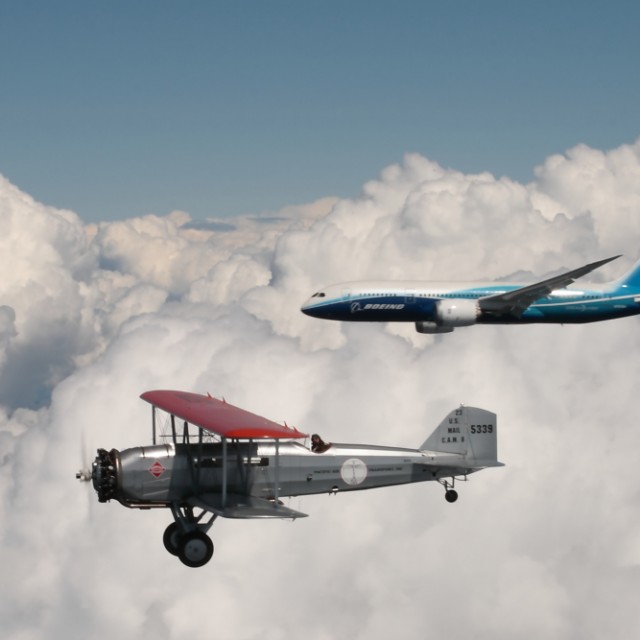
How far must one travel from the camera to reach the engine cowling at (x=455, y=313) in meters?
73.0

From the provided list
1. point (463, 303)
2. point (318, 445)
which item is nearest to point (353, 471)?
point (318, 445)

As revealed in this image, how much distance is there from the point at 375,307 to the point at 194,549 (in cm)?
3828

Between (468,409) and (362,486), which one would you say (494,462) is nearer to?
(468,409)

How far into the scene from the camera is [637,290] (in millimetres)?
80062

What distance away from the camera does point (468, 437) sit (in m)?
45.0

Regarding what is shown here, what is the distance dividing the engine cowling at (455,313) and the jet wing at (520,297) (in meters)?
1.11

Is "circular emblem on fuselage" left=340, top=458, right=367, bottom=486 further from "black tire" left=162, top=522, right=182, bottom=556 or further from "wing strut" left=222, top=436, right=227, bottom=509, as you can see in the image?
"black tire" left=162, top=522, right=182, bottom=556

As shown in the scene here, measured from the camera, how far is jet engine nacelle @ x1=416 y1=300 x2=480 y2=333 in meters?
73.1

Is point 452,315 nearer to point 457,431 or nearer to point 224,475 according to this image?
point 457,431

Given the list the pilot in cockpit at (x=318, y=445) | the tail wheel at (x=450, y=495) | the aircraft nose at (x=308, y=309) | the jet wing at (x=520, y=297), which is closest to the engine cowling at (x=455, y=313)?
the jet wing at (x=520, y=297)

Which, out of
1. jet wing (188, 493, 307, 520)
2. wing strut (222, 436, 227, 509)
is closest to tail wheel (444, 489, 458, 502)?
jet wing (188, 493, 307, 520)

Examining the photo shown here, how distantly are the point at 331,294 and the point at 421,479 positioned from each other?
109 feet

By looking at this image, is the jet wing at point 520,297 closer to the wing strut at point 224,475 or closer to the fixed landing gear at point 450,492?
the fixed landing gear at point 450,492

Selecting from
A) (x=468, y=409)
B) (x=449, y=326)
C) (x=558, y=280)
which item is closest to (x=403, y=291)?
(x=449, y=326)
